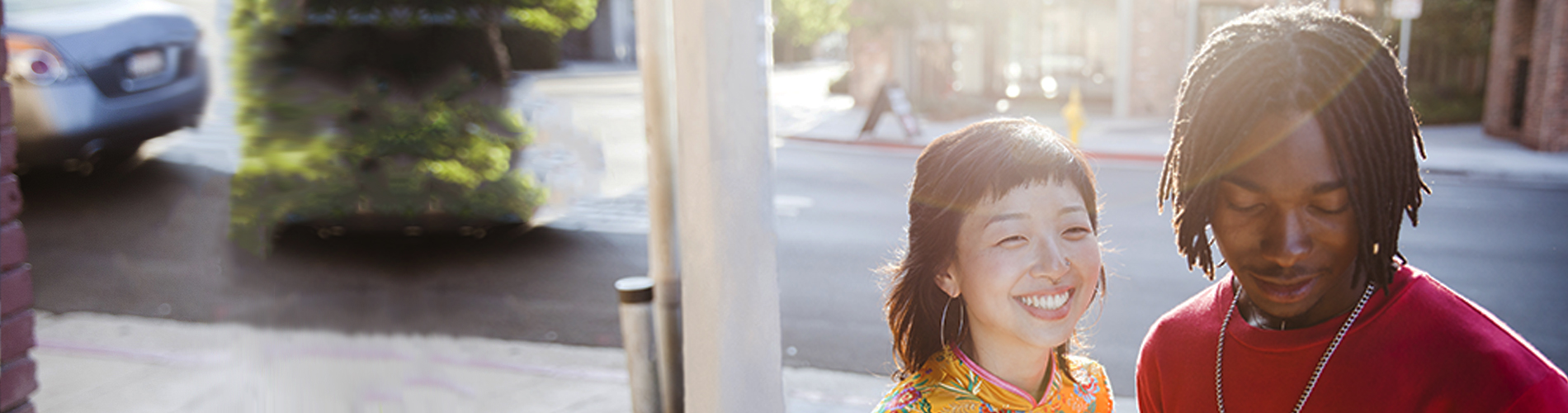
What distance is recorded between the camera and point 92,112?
21.9 feet

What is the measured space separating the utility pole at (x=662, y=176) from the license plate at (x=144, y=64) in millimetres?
3894

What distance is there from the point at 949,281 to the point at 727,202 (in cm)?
107

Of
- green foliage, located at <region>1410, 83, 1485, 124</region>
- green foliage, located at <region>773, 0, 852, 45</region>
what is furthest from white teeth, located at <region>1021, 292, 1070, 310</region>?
green foliage, located at <region>773, 0, 852, 45</region>

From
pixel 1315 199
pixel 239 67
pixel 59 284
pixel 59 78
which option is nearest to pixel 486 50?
pixel 239 67

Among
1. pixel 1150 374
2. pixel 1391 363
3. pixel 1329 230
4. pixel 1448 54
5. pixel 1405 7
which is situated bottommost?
pixel 1448 54

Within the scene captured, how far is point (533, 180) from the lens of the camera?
27.4 feet

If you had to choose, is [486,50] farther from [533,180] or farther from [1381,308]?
[1381,308]

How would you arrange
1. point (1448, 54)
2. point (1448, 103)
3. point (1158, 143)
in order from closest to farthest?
1. point (1158, 143)
2. point (1448, 103)
3. point (1448, 54)

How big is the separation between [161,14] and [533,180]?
2.86m

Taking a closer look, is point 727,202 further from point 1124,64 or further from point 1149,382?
point 1124,64

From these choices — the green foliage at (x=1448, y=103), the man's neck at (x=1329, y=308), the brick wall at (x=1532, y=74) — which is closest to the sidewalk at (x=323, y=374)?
the man's neck at (x=1329, y=308)

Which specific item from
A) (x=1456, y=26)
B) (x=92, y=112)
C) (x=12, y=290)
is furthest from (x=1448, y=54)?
(x=12, y=290)

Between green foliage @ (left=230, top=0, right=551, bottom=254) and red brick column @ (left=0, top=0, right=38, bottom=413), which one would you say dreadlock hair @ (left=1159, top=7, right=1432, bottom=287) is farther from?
green foliage @ (left=230, top=0, right=551, bottom=254)

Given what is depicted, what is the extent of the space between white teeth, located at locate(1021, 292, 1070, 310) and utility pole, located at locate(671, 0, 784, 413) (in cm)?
123
